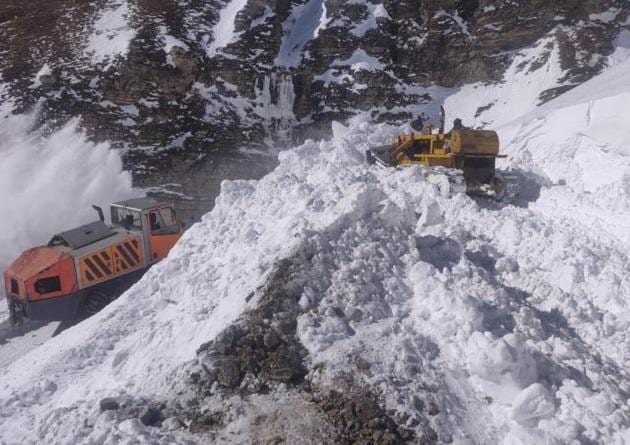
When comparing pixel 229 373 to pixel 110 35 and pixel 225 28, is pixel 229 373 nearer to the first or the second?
pixel 110 35

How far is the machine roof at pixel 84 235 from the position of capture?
28.9 feet

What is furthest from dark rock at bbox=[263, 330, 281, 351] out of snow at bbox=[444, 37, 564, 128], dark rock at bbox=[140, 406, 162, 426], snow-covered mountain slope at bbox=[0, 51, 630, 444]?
snow at bbox=[444, 37, 564, 128]

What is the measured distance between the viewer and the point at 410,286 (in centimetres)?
548

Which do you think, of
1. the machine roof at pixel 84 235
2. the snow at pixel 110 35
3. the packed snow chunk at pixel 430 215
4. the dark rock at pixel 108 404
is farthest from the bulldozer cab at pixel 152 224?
the snow at pixel 110 35

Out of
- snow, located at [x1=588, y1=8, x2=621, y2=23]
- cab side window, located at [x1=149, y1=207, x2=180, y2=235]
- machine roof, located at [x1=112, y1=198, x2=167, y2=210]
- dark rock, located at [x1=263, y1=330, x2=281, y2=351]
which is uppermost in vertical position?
snow, located at [x1=588, y1=8, x2=621, y2=23]

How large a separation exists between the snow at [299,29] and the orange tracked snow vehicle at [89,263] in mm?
15811

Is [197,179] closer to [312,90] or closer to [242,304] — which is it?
[312,90]

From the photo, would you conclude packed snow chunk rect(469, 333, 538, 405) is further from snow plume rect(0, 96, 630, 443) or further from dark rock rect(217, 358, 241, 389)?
dark rock rect(217, 358, 241, 389)

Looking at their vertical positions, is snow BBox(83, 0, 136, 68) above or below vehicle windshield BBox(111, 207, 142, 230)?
above

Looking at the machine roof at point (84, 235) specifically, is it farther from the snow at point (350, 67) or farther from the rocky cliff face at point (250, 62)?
the snow at point (350, 67)

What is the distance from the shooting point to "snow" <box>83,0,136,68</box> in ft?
70.5

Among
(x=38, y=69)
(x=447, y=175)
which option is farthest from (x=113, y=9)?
(x=447, y=175)

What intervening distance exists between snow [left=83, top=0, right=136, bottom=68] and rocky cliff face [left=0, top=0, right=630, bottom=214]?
66 mm

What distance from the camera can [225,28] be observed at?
2430cm
